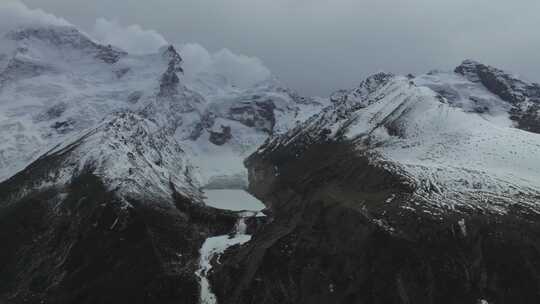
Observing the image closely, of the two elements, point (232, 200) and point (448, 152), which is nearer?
point (448, 152)

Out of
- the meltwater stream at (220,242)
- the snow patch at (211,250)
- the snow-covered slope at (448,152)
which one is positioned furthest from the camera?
the snow-covered slope at (448,152)

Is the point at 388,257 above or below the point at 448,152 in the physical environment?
below

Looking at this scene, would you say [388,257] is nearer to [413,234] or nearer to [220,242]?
[413,234]

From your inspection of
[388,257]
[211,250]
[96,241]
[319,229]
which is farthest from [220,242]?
[388,257]

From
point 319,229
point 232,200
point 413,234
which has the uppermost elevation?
point 413,234

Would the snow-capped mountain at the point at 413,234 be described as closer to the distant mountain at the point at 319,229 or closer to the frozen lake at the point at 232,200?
the distant mountain at the point at 319,229

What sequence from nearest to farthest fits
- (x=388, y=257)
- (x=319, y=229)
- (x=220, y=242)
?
(x=388, y=257) → (x=319, y=229) → (x=220, y=242)

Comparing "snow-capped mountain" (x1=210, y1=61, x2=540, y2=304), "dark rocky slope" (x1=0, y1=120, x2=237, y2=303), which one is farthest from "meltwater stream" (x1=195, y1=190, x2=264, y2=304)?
"snow-capped mountain" (x1=210, y1=61, x2=540, y2=304)

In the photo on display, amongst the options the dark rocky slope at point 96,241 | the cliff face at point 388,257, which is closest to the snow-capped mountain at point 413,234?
the cliff face at point 388,257

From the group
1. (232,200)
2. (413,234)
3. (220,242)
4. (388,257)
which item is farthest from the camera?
(232,200)
